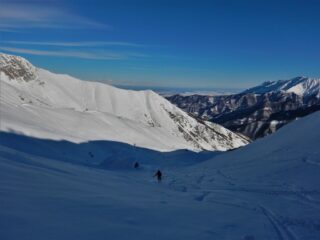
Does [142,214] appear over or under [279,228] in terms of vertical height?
over

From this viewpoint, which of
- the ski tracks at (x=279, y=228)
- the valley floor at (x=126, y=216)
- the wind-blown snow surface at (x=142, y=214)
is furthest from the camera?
the ski tracks at (x=279, y=228)

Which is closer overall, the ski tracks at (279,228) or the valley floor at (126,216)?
the valley floor at (126,216)

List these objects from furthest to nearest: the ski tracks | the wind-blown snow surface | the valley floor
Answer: the ski tracks, the wind-blown snow surface, the valley floor

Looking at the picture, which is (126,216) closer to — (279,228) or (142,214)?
(142,214)

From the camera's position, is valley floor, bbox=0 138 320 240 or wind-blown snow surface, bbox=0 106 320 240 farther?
wind-blown snow surface, bbox=0 106 320 240

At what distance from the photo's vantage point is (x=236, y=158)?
47125 millimetres

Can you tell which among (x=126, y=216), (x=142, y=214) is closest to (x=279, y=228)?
(x=142, y=214)

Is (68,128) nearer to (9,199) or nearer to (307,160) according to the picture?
(307,160)

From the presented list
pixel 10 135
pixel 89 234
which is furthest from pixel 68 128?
pixel 89 234

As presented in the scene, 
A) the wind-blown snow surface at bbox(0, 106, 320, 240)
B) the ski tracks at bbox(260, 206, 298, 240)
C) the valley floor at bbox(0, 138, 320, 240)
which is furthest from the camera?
the ski tracks at bbox(260, 206, 298, 240)

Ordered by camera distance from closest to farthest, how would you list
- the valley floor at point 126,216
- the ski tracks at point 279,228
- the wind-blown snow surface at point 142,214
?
the valley floor at point 126,216 → the wind-blown snow surface at point 142,214 → the ski tracks at point 279,228

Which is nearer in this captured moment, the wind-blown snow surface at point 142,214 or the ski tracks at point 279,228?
the wind-blown snow surface at point 142,214

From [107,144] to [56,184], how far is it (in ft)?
226

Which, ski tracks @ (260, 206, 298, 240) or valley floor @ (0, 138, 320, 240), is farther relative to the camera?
ski tracks @ (260, 206, 298, 240)
